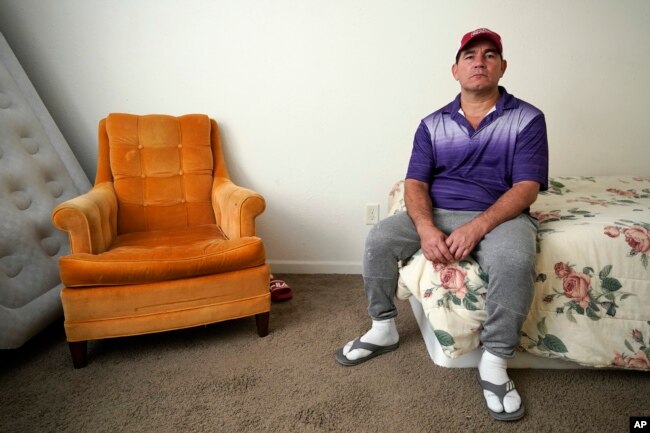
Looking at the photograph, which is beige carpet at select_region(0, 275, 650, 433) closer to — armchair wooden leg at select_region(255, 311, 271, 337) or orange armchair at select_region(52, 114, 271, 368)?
armchair wooden leg at select_region(255, 311, 271, 337)

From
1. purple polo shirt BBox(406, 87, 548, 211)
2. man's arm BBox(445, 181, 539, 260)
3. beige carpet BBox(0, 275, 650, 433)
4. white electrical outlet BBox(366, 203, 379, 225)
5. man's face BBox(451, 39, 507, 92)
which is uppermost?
man's face BBox(451, 39, 507, 92)

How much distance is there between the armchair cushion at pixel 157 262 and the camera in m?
1.19

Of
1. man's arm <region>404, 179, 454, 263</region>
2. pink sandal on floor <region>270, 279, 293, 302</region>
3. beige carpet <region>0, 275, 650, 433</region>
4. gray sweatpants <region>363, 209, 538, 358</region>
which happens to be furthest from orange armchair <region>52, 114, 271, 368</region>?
man's arm <region>404, 179, 454, 263</region>

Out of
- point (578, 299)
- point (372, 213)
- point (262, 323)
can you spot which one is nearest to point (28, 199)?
point (262, 323)

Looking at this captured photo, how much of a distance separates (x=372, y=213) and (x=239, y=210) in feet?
2.78

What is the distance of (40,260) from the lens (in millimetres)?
1438

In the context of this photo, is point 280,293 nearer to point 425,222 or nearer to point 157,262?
point 157,262

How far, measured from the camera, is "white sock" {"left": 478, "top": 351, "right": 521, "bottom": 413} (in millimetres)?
1034

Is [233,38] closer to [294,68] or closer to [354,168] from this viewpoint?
[294,68]

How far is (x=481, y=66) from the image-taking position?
1.23 metres

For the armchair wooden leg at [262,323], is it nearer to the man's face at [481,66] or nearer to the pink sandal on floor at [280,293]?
the pink sandal on floor at [280,293]

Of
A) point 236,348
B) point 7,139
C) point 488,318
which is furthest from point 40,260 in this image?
point 488,318

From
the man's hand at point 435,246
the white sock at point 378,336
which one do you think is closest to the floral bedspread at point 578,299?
the man's hand at point 435,246

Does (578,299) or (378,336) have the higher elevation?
(578,299)
